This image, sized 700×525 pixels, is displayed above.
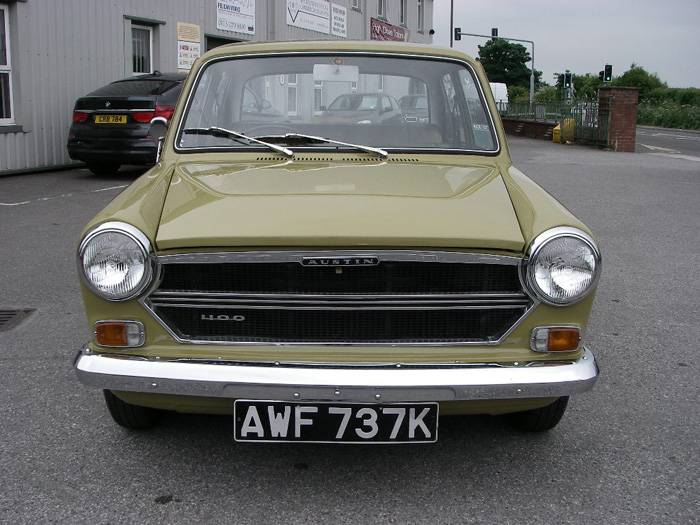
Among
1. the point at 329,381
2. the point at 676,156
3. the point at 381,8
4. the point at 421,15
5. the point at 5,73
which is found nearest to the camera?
the point at 329,381

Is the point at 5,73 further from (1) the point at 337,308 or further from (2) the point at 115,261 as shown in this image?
(1) the point at 337,308

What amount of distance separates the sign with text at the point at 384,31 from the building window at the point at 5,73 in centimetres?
1668

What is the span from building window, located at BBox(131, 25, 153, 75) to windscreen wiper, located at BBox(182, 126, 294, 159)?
39.9 feet

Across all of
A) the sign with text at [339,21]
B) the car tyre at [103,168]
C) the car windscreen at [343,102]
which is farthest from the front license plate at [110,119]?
the sign with text at [339,21]

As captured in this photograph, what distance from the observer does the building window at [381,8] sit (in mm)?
27953

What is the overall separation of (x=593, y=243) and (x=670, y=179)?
11910 millimetres

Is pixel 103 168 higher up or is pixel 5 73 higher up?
pixel 5 73

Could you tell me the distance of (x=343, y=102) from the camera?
3830 mm

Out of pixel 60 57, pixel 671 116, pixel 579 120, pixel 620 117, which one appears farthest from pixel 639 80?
pixel 60 57

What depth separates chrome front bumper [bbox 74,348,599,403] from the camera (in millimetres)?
2500

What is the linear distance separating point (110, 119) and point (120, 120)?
0.17m

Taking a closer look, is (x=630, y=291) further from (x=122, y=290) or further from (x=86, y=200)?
(x=86, y=200)

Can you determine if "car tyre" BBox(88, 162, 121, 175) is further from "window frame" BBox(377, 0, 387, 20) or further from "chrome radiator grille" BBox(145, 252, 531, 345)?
"window frame" BBox(377, 0, 387, 20)

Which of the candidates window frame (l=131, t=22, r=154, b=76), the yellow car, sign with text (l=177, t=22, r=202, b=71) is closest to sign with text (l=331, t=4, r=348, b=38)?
sign with text (l=177, t=22, r=202, b=71)
